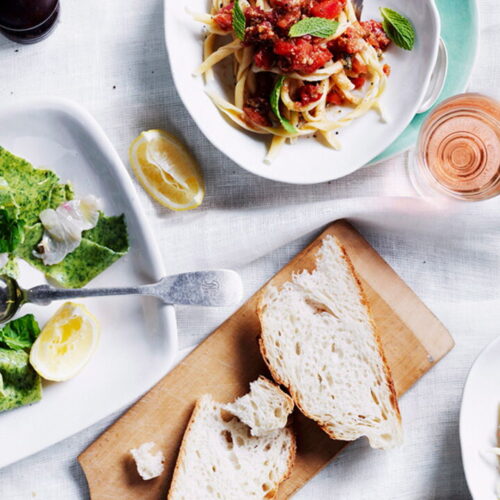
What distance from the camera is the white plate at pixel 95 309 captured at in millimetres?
2369

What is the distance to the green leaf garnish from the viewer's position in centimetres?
222

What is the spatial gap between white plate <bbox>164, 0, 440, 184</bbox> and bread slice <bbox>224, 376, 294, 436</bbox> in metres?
0.75

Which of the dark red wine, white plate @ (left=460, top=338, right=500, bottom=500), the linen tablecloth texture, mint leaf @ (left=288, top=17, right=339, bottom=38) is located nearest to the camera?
mint leaf @ (left=288, top=17, right=339, bottom=38)

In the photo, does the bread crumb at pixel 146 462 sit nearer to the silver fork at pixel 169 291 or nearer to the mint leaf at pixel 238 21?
the silver fork at pixel 169 291

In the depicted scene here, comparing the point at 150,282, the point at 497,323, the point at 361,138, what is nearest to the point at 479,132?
the point at 361,138

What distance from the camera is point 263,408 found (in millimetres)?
2367

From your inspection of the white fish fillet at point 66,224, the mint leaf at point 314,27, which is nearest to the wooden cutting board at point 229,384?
the white fish fillet at point 66,224

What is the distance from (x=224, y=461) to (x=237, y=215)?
35.4 inches

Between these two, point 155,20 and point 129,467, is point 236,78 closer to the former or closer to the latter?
point 155,20

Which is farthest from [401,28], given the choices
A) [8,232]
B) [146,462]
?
[146,462]

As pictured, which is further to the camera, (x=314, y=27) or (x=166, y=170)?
(x=166, y=170)

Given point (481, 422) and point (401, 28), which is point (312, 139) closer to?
point (401, 28)

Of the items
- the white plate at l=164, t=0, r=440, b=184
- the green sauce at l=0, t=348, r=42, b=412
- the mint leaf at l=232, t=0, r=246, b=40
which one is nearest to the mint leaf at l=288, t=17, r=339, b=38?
the mint leaf at l=232, t=0, r=246, b=40

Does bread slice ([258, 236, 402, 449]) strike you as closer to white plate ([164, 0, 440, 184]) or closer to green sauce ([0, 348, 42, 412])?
white plate ([164, 0, 440, 184])
